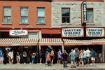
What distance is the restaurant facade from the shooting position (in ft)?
169

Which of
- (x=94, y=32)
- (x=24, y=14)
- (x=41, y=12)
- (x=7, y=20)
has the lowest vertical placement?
(x=94, y=32)

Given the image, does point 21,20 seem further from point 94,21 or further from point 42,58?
point 94,21

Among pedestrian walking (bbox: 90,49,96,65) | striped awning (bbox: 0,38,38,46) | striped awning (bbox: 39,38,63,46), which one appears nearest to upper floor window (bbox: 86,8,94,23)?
striped awning (bbox: 39,38,63,46)

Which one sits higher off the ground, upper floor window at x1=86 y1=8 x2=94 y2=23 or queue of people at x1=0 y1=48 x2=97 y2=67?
upper floor window at x1=86 y1=8 x2=94 y2=23

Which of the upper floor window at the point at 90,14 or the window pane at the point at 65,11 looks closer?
the window pane at the point at 65,11

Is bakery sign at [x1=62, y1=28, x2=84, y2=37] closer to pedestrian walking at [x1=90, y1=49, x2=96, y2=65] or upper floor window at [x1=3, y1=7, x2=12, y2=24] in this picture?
pedestrian walking at [x1=90, y1=49, x2=96, y2=65]

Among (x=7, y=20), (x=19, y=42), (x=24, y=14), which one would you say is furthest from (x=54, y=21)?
(x=7, y=20)

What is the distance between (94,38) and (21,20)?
9.35 metres

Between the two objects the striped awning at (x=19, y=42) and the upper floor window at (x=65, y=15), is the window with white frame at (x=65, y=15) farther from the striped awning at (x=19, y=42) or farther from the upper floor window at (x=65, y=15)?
the striped awning at (x=19, y=42)

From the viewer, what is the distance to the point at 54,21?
5259 cm

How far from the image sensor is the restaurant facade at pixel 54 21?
5150 centimetres

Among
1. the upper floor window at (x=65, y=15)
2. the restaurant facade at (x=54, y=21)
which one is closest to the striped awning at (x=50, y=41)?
the restaurant facade at (x=54, y=21)

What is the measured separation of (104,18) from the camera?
52656 millimetres

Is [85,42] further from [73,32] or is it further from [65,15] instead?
[65,15]
